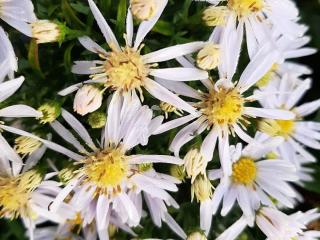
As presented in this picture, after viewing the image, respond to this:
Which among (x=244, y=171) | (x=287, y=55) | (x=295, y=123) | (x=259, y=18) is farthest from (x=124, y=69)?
(x=295, y=123)

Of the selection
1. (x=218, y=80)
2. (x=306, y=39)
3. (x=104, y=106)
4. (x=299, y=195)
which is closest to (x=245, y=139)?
(x=218, y=80)

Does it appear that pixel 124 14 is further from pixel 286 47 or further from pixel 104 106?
pixel 286 47

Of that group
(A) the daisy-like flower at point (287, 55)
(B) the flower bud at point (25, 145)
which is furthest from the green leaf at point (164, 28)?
(B) the flower bud at point (25, 145)

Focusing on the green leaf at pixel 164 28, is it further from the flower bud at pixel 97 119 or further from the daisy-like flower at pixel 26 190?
the daisy-like flower at pixel 26 190

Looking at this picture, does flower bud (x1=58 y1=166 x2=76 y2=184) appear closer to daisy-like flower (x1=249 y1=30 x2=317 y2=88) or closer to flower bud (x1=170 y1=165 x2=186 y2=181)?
flower bud (x1=170 y1=165 x2=186 y2=181)

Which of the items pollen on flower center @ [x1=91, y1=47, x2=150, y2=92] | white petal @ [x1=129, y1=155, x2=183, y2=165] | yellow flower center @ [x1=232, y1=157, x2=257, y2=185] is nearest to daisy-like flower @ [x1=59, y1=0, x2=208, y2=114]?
pollen on flower center @ [x1=91, y1=47, x2=150, y2=92]
